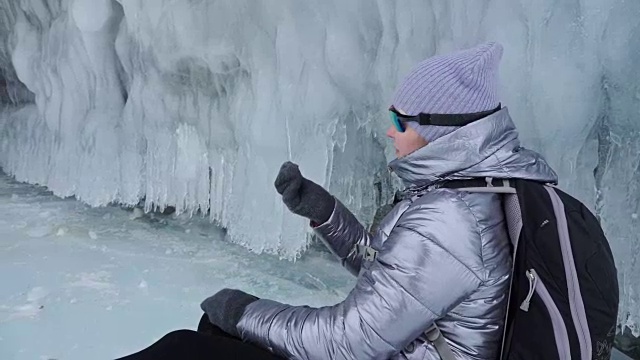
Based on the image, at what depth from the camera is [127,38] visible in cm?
317

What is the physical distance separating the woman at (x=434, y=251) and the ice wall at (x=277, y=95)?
2.87ft

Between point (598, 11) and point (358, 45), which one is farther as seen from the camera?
point (358, 45)

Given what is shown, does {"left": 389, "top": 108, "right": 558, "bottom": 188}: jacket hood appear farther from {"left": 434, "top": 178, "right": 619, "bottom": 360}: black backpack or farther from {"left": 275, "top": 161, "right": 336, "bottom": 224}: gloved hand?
{"left": 275, "top": 161, "right": 336, "bottom": 224}: gloved hand

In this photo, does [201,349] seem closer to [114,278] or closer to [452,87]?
[452,87]

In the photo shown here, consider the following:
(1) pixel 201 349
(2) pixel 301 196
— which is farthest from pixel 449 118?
(1) pixel 201 349

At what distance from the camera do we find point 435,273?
82 centimetres

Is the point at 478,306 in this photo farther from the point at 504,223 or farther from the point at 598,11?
the point at 598,11

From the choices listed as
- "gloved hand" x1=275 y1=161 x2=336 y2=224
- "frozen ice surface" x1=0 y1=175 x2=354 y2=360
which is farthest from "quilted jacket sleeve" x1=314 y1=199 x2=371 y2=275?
"frozen ice surface" x1=0 y1=175 x2=354 y2=360

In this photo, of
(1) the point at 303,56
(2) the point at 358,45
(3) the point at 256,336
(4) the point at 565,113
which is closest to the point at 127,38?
(1) the point at 303,56

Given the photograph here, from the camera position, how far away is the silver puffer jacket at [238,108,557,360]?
825 mm

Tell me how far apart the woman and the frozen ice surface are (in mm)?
1129

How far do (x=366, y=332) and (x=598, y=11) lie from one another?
1.21 meters

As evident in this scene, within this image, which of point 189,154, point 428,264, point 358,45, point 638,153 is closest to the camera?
point 428,264

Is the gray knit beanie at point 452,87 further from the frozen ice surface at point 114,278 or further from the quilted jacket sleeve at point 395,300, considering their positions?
the frozen ice surface at point 114,278
